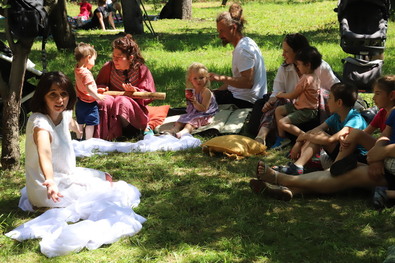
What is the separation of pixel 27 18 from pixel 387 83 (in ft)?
11.7

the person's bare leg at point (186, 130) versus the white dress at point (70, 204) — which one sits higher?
the white dress at point (70, 204)

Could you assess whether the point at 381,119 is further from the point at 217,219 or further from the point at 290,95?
the point at 217,219

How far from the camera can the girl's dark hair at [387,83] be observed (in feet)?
16.1

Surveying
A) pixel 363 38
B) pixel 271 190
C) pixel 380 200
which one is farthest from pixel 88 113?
pixel 363 38

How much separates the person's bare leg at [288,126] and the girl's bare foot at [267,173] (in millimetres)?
1292

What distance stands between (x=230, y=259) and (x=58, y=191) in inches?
56.0

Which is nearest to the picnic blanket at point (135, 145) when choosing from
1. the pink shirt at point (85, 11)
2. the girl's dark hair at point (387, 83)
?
the girl's dark hair at point (387, 83)

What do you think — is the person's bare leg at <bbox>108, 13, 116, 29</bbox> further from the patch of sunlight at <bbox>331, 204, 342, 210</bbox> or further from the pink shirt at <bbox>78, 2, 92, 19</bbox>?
the patch of sunlight at <bbox>331, 204, 342, 210</bbox>

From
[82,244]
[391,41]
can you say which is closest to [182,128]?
[82,244]

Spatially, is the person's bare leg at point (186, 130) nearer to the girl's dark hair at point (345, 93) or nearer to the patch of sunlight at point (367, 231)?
the girl's dark hair at point (345, 93)

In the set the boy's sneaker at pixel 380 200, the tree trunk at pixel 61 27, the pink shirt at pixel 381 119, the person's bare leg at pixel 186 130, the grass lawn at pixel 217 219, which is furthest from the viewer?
the tree trunk at pixel 61 27

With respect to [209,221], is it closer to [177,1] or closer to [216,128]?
[216,128]

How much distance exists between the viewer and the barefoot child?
22.7 feet

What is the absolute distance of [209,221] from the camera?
4621 millimetres
